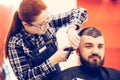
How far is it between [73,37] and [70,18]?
0.14 metres

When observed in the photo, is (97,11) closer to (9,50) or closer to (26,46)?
(26,46)

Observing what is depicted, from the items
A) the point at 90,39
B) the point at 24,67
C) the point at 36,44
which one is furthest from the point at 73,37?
the point at 24,67

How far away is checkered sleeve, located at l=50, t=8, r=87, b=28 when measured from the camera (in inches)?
61.6

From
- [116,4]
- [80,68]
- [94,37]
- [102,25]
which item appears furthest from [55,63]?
[116,4]

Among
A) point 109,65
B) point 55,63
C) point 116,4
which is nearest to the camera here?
point 55,63

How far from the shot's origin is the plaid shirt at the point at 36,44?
1.48 meters

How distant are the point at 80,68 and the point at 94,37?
0.23 meters

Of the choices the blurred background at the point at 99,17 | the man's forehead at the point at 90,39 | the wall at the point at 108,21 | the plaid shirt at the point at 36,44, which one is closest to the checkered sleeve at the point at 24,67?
the plaid shirt at the point at 36,44

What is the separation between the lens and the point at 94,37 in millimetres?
1544

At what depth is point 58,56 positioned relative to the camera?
4.93 feet

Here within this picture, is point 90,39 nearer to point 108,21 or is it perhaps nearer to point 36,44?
point 108,21

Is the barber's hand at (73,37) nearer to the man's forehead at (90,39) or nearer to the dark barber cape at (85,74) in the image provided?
the man's forehead at (90,39)

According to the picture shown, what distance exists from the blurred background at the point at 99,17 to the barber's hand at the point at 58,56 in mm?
72

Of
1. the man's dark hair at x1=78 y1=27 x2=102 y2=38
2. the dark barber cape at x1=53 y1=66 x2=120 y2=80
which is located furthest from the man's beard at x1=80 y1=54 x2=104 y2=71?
the man's dark hair at x1=78 y1=27 x2=102 y2=38
